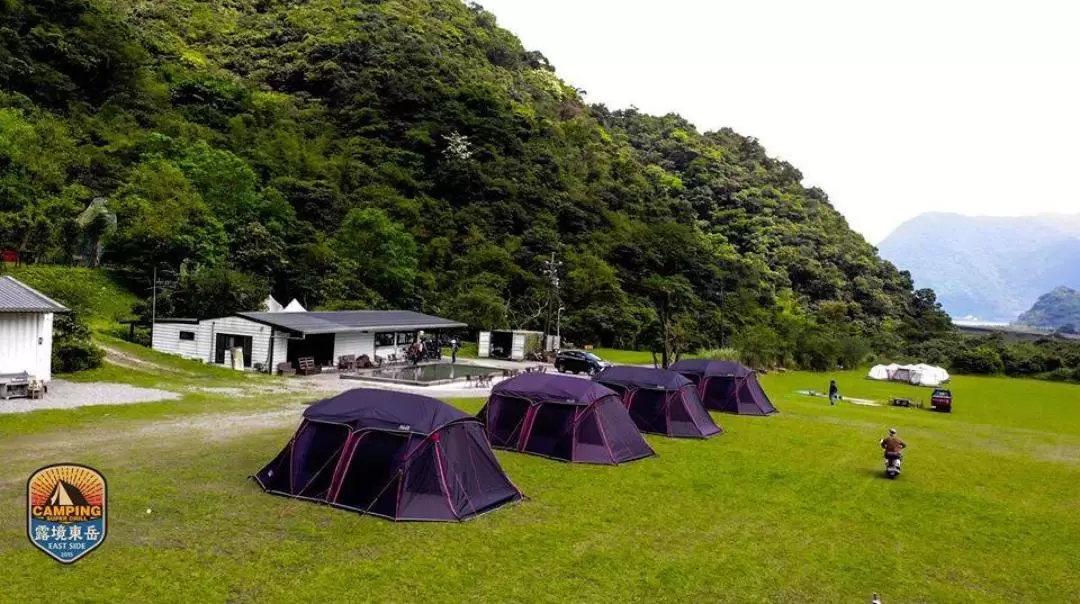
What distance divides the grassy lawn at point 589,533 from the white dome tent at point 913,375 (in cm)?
3581

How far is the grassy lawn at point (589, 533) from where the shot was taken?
9.25 m

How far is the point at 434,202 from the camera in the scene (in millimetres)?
78250

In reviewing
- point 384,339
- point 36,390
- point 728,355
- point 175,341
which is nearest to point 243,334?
point 175,341

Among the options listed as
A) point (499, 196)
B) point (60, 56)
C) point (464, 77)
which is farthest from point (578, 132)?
point (60, 56)

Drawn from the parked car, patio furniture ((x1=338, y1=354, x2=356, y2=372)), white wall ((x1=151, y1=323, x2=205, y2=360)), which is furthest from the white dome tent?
white wall ((x1=151, y1=323, x2=205, y2=360))

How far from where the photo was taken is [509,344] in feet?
163

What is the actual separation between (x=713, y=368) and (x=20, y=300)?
24.8 meters

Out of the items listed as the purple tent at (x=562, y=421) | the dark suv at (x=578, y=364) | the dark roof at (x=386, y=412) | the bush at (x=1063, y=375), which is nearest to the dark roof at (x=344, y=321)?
the dark suv at (x=578, y=364)

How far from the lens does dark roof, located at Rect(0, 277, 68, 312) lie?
22658 mm

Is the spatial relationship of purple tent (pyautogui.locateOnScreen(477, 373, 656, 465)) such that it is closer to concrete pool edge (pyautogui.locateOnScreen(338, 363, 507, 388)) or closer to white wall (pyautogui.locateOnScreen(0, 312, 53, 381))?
concrete pool edge (pyautogui.locateOnScreen(338, 363, 507, 388))

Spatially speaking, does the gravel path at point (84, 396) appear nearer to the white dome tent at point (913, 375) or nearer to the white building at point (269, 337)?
the white building at point (269, 337)

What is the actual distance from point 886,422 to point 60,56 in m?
78.9

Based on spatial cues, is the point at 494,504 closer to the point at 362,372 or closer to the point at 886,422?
the point at 886,422

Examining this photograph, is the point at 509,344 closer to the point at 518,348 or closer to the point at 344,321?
the point at 518,348
